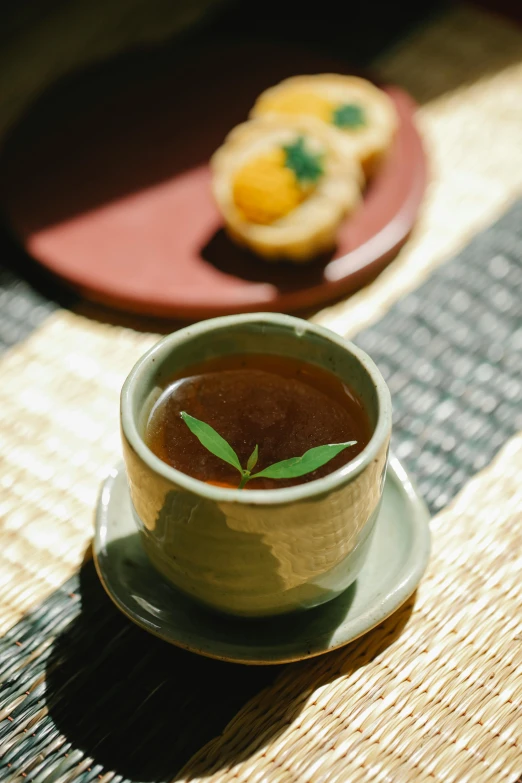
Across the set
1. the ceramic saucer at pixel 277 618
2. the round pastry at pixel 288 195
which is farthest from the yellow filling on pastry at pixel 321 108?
the ceramic saucer at pixel 277 618

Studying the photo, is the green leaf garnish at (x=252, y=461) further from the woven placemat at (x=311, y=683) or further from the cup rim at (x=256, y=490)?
the woven placemat at (x=311, y=683)

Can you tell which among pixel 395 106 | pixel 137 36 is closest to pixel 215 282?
pixel 395 106

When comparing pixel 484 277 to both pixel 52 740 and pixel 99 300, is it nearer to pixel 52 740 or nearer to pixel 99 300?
pixel 99 300

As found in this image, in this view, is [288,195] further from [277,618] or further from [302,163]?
[277,618]

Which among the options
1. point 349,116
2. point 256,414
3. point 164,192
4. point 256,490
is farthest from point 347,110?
point 256,490

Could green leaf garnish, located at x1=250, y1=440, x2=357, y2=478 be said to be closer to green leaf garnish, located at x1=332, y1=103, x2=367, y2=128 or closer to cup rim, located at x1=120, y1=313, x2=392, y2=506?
cup rim, located at x1=120, y1=313, x2=392, y2=506

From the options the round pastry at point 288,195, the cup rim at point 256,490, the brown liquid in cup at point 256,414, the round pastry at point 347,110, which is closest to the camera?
the cup rim at point 256,490

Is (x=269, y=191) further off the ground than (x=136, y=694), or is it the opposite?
(x=269, y=191)
